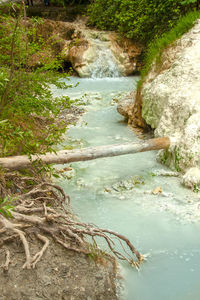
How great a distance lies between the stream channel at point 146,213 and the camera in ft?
9.09

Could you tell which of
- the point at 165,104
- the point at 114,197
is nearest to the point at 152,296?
the point at 114,197

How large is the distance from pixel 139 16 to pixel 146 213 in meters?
9.83

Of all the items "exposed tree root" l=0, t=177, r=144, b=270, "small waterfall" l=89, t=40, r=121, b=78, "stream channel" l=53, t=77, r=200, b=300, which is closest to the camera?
"exposed tree root" l=0, t=177, r=144, b=270

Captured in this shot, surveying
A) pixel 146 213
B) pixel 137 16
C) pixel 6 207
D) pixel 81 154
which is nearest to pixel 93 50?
A: pixel 137 16

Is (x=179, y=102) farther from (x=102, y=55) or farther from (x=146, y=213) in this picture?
(x=102, y=55)

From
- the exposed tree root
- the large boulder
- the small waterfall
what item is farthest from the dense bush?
the exposed tree root

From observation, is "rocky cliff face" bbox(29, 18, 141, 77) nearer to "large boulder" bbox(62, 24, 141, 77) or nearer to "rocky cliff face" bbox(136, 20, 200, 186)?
"large boulder" bbox(62, 24, 141, 77)

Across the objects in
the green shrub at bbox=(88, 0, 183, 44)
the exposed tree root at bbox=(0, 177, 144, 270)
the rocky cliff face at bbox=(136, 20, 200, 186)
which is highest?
the green shrub at bbox=(88, 0, 183, 44)

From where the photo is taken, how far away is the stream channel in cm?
277

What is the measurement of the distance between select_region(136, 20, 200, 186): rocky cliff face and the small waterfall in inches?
233

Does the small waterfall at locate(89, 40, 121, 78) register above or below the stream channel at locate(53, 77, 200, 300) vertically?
above

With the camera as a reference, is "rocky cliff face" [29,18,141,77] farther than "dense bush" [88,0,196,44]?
Yes

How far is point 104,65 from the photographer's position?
40.1 feet

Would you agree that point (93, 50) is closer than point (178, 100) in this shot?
No
